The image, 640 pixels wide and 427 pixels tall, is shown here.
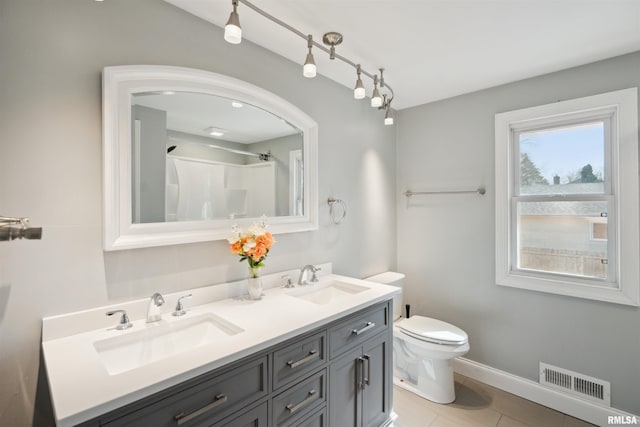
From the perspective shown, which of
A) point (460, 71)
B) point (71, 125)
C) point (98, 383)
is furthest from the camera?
point (460, 71)

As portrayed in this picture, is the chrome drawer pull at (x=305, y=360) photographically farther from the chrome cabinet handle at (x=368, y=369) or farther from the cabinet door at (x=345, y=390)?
the chrome cabinet handle at (x=368, y=369)

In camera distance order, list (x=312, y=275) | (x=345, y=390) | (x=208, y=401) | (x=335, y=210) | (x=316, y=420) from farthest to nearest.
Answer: (x=335, y=210), (x=312, y=275), (x=345, y=390), (x=316, y=420), (x=208, y=401)

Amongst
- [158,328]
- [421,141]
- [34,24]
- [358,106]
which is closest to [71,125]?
[34,24]

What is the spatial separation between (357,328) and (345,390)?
0.31 m

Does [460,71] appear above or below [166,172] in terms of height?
above

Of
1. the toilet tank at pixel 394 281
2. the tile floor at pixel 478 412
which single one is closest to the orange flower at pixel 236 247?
the toilet tank at pixel 394 281

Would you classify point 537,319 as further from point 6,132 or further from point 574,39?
point 6,132

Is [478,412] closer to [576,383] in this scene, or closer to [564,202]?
[576,383]

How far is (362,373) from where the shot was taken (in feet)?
5.42

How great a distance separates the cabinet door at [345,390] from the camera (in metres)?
1.49

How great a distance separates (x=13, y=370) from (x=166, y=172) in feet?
3.09

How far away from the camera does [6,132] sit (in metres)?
1.09

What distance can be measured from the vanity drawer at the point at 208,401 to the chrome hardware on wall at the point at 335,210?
135 cm

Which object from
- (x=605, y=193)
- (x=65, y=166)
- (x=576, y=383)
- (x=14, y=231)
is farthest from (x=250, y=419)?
(x=605, y=193)
